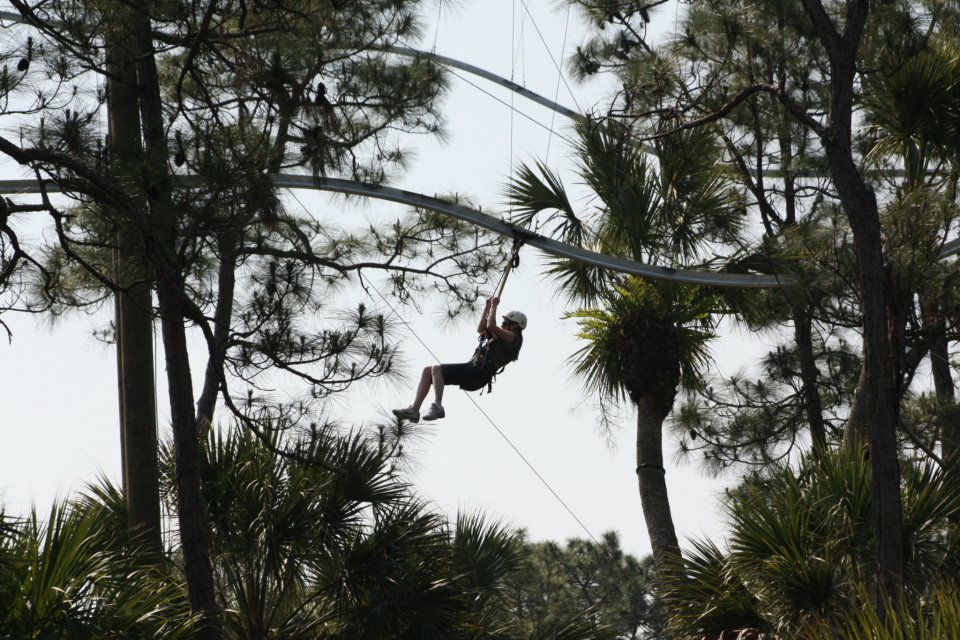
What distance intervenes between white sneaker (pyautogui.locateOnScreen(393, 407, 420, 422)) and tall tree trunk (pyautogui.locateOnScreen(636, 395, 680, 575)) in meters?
4.46

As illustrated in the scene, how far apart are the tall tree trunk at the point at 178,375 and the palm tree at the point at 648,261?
5.14 metres

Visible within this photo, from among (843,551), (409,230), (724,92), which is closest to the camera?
(843,551)

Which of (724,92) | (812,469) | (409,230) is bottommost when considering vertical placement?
(812,469)

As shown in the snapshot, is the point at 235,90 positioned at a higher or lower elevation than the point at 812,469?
higher

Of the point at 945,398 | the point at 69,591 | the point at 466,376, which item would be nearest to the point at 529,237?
the point at 466,376

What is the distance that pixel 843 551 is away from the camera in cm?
957

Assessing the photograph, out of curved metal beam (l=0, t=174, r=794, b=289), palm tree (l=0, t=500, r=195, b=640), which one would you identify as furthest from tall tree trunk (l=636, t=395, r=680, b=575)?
palm tree (l=0, t=500, r=195, b=640)

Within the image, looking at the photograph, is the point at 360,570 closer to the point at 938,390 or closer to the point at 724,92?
the point at 724,92

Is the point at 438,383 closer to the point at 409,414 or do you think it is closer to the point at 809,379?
the point at 409,414

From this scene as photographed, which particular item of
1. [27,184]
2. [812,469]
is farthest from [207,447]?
[812,469]

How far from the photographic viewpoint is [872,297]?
902cm

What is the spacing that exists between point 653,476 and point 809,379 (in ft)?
10.4

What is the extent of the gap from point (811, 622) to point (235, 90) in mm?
4869

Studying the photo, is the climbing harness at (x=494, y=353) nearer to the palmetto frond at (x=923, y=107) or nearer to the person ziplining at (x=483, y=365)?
the person ziplining at (x=483, y=365)
